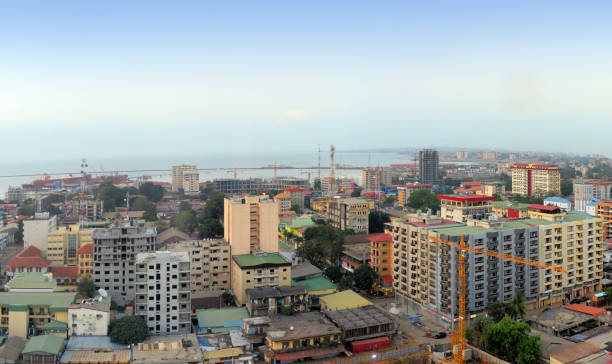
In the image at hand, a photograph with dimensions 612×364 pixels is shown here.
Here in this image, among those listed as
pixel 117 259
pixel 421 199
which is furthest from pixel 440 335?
pixel 421 199

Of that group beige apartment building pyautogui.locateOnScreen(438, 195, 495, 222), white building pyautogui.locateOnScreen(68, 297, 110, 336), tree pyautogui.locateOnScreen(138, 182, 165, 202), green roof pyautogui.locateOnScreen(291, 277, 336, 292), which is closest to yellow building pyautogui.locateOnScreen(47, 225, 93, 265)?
white building pyautogui.locateOnScreen(68, 297, 110, 336)

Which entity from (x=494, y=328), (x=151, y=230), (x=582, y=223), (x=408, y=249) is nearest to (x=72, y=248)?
(x=151, y=230)

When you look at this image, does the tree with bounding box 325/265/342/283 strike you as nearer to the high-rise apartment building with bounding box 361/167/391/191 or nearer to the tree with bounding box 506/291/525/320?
the tree with bounding box 506/291/525/320

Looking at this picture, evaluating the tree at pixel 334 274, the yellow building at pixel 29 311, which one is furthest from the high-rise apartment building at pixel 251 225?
the yellow building at pixel 29 311

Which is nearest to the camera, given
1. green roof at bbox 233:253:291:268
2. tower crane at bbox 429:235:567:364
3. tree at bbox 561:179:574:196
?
tower crane at bbox 429:235:567:364

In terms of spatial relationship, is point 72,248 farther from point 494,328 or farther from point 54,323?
point 494,328

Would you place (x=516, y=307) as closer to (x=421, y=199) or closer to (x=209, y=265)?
(x=209, y=265)
